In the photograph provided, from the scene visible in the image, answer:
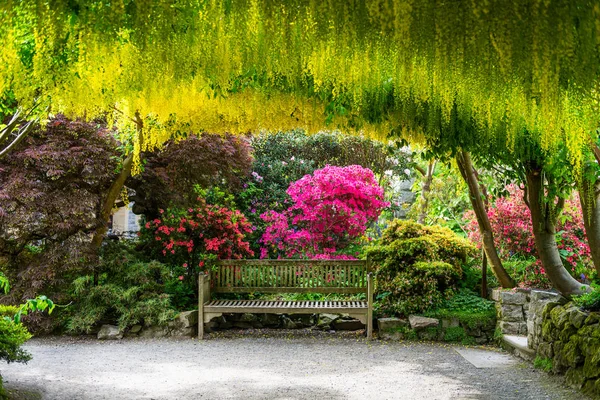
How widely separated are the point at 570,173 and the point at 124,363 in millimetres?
3926

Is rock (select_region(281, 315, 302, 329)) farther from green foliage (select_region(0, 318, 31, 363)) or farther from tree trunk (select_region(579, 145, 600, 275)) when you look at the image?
tree trunk (select_region(579, 145, 600, 275))

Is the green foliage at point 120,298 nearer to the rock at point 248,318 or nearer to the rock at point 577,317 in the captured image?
the rock at point 248,318

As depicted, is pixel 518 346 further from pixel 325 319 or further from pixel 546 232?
pixel 325 319

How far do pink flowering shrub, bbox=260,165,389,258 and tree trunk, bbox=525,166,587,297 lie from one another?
11.0 ft

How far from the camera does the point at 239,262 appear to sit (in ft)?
23.0

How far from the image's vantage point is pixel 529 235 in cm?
671

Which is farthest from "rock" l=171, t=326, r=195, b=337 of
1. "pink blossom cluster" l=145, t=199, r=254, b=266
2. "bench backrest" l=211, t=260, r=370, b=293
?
"pink blossom cluster" l=145, t=199, r=254, b=266

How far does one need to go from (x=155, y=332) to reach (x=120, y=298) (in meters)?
0.51

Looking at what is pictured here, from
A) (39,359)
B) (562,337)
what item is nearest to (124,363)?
(39,359)

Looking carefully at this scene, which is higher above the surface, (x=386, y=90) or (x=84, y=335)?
(x=386, y=90)

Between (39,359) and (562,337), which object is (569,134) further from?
(39,359)

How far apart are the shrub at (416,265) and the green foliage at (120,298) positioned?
2.39 metres

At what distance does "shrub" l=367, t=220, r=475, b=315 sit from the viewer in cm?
638

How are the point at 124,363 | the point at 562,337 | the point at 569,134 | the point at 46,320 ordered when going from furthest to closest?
the point at 46,320 → the point at 124,363 → the point at 562,337 → the point at 569,134
